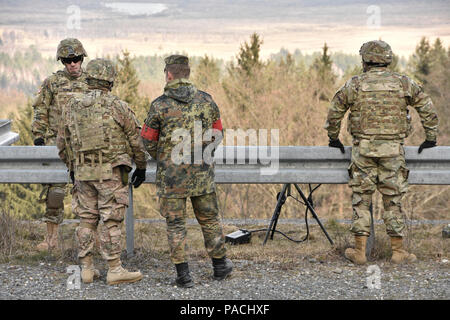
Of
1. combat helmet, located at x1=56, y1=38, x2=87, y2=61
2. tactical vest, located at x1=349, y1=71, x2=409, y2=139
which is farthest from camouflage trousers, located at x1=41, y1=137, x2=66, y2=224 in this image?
tactical vest, located at x1=349, y1=71, x2=409, y2=139

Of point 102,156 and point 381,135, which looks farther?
point 381,135

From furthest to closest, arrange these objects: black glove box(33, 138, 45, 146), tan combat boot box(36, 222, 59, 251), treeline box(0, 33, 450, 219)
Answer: treeline box(0, 33, 450, 219), black glove box(33, 138, 45, 146), tan combat boot box(36, 222, 59, 251)

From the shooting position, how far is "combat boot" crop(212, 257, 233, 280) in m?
4.75

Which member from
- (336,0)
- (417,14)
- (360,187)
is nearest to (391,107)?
(360,187)

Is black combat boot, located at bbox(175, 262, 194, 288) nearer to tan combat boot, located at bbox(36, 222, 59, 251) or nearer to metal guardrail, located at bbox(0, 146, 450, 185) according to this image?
metal guardrail, located at bbox(0, 146, 450, 185)

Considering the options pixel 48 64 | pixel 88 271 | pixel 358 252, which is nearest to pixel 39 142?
pixel 88 271

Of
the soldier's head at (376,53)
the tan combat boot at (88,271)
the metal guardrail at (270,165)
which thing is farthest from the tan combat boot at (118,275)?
the soldier's head at (376,53)

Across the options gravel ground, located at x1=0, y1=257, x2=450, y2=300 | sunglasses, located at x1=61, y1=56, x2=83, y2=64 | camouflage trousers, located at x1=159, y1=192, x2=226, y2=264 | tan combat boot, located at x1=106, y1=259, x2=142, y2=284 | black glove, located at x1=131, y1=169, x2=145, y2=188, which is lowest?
gravel ground, located at x1=0, y1=257, x2=450, y2=300

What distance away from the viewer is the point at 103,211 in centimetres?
478

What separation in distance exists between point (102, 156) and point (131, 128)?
33 centimetres

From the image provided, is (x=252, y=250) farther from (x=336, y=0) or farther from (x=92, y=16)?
(x=336, y=0)

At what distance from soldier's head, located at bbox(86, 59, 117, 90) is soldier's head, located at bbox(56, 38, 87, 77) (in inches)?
42.1

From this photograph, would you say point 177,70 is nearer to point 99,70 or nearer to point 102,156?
point 99,70

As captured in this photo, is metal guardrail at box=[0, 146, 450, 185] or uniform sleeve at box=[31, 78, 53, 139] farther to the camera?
uniform sleeve at box=[31, 78, 53, 139]
